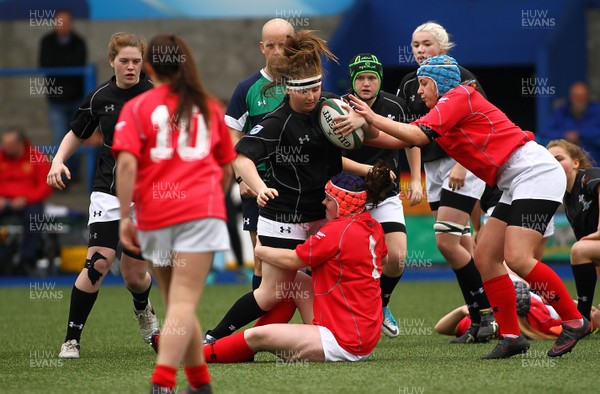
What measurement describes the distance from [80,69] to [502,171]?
29.4ft

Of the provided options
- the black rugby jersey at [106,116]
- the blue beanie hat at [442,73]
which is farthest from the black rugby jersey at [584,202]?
the black rugby jersey at [106,116]

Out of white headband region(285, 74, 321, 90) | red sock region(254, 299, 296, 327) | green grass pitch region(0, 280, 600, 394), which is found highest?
white headband region(285, 74, 321, 90)

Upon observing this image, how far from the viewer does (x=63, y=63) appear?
14.4 m

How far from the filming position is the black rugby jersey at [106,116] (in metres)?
6.87

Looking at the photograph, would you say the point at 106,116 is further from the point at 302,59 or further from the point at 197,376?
the point at 197,376

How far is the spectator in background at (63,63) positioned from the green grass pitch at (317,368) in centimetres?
595

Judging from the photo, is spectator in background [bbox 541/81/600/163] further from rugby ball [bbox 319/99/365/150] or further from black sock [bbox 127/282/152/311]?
rugby ball [bbox 319/99/365/150]

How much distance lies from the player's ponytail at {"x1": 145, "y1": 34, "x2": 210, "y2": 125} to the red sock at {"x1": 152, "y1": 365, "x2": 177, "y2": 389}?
3.58 ft

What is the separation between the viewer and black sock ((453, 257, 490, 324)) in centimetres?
745

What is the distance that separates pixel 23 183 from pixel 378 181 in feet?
27.0

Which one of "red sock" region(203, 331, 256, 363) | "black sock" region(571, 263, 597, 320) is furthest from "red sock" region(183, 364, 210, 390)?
"black sock" region(571, 263, 597, 320)

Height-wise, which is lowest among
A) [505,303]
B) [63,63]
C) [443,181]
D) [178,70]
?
[505,303]

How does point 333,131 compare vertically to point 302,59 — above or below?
below

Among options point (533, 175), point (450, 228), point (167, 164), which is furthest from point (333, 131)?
point (450, 228)
